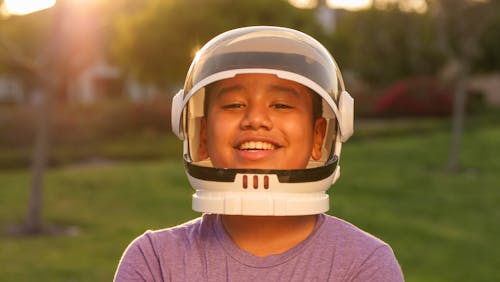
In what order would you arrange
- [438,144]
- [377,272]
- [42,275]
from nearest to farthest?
[377,272] → [42,275] → [438,144]

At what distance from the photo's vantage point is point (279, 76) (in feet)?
6.82

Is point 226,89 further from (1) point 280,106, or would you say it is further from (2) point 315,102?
(2) point 315,102

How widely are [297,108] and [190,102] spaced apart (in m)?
0.31

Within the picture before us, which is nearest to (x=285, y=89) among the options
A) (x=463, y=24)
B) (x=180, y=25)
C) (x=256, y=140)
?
(x=256, y=140)

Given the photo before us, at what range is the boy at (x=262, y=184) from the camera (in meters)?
2.04

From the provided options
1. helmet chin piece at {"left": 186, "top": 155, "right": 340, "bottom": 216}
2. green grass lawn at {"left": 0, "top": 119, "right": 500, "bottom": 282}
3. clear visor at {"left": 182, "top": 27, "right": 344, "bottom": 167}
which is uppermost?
clear visor at {"left": 182, "top": 27, "right": 344, "bottom": 167}

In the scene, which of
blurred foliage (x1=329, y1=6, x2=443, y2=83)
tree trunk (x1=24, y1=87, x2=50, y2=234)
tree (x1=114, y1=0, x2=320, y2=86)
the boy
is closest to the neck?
the boy

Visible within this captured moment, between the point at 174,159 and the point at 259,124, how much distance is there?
57.6ft

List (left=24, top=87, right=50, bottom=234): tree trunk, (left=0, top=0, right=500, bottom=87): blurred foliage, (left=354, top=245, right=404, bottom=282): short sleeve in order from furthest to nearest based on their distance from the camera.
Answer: (left=0, top=0, right=500, bottom=87): blurred foliage → (left=24, top=87, right=50, bottom=234): tree trunk → (left=354, top=245, right=404, bottom=282): short sleeve

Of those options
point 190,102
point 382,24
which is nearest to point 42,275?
point 190,102

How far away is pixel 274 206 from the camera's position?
207 centimetres

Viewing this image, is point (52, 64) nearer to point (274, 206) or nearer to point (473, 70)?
point (274, 206)

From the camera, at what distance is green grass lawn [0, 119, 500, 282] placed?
31.1 ft

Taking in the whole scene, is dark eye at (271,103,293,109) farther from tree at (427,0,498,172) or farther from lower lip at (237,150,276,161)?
tree at (427,0,498,172)
